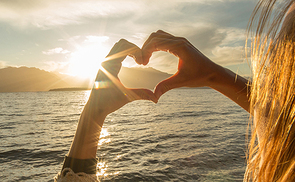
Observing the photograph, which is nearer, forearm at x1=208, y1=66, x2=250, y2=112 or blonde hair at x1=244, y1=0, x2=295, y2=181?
blonde hair at x1=244, y1=0, x2=295, y2=181

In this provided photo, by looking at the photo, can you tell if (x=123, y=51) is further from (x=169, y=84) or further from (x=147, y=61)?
(x=169, y=84)

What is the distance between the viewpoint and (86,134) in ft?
3.84

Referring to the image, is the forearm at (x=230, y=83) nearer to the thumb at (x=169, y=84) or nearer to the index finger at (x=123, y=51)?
the thumb at (x=169, y=84)

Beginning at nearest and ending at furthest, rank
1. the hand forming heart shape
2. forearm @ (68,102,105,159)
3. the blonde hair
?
the blonde hair
the hand forming heart shape
forearm @ (68,102,105,159)

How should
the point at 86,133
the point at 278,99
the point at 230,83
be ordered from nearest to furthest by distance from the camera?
the point at 278,99 → the point at 230,83 → the point at 86,133

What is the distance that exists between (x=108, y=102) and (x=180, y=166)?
731 centimetres

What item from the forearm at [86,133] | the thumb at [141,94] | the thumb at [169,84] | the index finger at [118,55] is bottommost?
the forearm at [86,133]

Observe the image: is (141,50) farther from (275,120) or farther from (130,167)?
(130,167)

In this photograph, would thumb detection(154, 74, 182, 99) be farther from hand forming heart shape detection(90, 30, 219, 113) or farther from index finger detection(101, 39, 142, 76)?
index finger detection(101, 39, 142, 76)

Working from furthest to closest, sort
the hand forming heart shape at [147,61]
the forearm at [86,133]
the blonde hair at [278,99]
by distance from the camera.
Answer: the forearm at [86,133] < the hand forming heart shape at [147,61] < the blonde hair at [278,99]

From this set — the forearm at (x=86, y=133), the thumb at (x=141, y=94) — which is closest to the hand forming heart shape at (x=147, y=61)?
the thumb at (x=141, y=94)

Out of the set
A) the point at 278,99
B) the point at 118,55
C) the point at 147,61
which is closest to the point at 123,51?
the point at 118,55

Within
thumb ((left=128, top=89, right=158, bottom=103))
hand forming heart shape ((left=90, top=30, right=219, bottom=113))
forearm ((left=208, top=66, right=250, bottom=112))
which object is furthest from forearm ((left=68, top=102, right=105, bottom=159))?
forearm ((left=208, top=66, right=250, bottom=112))

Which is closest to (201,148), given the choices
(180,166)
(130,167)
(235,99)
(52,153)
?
(180,166)
